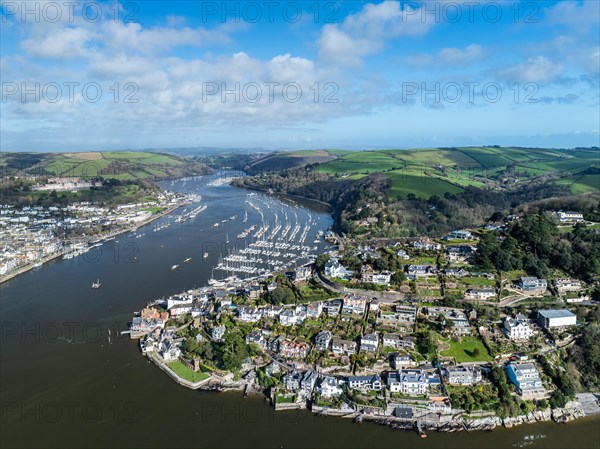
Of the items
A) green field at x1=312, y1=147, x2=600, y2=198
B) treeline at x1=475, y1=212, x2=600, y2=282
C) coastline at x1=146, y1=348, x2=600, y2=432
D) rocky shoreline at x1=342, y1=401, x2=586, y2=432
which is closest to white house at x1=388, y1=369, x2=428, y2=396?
coastline at x1=146, y1=348, x2=600, y2=432

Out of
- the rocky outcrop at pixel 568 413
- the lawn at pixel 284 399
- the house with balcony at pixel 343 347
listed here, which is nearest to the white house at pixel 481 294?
the rocky outcrop at pixel 568 413

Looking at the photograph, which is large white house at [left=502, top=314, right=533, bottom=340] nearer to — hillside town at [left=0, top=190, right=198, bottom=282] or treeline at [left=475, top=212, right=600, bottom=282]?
treeline at [left=475, top=212, right=600, bottom=282]

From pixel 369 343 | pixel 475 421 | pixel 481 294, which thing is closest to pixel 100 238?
pixel 369 343

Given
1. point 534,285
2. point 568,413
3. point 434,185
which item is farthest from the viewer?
point 434,185

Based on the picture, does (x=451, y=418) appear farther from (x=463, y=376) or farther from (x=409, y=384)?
(x=463, y=376)

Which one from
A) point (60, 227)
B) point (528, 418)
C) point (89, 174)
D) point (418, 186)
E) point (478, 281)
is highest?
point (89, 174)

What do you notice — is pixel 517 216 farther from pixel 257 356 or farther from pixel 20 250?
pixel 20 250
